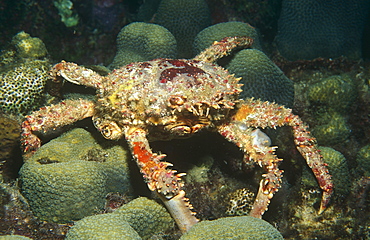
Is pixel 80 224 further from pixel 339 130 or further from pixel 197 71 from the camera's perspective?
pixel 339 130

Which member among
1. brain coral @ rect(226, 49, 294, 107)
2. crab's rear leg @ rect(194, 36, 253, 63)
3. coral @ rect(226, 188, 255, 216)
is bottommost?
coral @ rect(226, 188, 255, 216)

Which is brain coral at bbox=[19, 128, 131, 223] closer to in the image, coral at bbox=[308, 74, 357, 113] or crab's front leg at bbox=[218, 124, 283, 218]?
crab's front leg at bbox=[218, 124, 283, 218]

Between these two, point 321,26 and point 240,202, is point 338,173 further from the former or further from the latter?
point 321,26

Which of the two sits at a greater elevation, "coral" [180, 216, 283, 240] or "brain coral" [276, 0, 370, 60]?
"brain coral" [276, 0, 370, 60]

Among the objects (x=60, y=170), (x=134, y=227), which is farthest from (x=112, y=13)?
(x=134, y=227)

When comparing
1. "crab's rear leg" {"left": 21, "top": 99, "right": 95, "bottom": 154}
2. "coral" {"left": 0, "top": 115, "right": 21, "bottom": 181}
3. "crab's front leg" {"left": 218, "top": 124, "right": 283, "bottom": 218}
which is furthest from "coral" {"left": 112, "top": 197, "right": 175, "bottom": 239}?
"coral" {"left": 0, "top": 115, "right": 21, "bottom": 181}

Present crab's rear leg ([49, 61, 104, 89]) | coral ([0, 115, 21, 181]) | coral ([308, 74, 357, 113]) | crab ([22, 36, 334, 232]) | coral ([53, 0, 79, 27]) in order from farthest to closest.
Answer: coral ([53, 0, 79, 27]) < coral ([308, 74, 357, 113]) < crab's rear leg ([49, 61, 104, 89]) < coral ([0, 115, 21, 181]) < crab ([22, 36, 334, 232])

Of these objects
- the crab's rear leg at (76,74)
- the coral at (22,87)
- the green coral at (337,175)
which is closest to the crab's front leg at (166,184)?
the crab's rear leg at (76,74)

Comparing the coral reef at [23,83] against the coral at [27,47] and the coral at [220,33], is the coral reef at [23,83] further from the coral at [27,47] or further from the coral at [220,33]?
the coral at [220,33]
